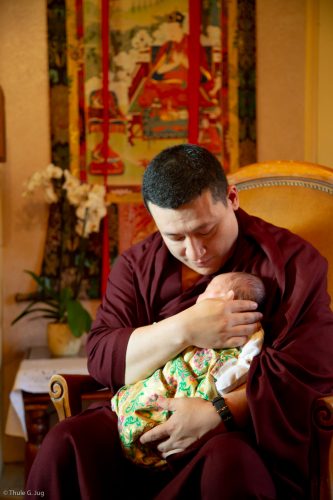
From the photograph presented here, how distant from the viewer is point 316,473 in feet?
5.29

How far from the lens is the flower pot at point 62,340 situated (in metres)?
3.16

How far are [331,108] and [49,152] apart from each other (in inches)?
55.3

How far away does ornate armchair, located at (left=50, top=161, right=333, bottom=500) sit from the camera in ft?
6.42

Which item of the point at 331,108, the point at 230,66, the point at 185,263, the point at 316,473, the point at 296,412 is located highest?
the point at 230,66

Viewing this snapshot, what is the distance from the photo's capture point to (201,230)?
1.75 metres

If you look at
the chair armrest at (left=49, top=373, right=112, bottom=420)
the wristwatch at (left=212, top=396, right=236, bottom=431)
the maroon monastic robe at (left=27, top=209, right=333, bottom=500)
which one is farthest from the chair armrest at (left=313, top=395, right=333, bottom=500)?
the chair armrest at (left=49, top=373, right=112, bottom=420)

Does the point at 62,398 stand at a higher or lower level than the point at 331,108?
lower

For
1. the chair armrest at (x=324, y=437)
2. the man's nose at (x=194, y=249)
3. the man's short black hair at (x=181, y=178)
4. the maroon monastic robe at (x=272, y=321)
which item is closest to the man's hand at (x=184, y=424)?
the maroon monastic robe at (x=272, y=321)

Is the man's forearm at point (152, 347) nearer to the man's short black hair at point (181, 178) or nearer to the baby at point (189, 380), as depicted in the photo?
the baby at point (189, 380)

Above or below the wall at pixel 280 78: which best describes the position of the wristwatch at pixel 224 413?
below

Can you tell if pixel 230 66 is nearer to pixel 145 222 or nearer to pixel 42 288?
pixel 145 222

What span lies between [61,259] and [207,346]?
1.79m

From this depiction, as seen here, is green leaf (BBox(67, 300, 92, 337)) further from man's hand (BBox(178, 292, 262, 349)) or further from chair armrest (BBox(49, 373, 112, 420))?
man's hand (BBox(178, 292, 262, 349))

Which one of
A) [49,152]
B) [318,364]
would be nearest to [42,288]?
[49,152]
